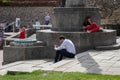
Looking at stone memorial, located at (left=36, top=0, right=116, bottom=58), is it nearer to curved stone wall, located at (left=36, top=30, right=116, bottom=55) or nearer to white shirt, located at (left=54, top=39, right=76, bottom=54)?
curved stone wall, located at (left=36, top=30, right=116, bottom=55)

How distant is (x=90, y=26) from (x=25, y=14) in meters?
23.0

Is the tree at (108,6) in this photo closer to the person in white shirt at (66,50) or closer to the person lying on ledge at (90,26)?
the person lying on ledge at (90,26)

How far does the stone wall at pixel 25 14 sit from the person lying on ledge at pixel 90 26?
2052cm

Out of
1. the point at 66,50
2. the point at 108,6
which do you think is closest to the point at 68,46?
the point at 66,50

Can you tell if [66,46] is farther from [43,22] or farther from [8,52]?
[43,22]

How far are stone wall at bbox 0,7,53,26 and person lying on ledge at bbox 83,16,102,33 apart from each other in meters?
20.5

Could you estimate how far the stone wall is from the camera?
129 feet

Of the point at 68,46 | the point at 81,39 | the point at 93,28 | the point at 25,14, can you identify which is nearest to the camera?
the point at 68,46

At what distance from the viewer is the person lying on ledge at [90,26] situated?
691 inches

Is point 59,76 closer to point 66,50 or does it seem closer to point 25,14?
point 66,50

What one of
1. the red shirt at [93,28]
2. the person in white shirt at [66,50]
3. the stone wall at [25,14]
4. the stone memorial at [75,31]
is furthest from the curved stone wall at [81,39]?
the stone wall at [25,14]

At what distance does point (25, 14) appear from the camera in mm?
39844

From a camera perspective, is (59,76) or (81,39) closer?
(59,76)

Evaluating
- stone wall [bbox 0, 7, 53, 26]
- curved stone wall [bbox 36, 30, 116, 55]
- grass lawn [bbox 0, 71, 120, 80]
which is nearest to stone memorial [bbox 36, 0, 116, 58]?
curved stone wall [bbox 36, 30, 116, 55]
